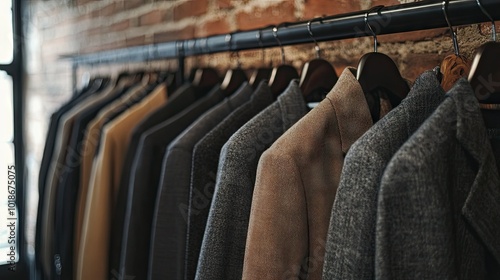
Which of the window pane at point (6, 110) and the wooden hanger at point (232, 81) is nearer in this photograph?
the wooden hanger at point (232, 81)

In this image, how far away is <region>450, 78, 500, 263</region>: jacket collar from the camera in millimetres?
581

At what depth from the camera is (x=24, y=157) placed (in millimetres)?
2986

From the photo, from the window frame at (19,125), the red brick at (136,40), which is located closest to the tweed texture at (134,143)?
the red brick at (136,40)

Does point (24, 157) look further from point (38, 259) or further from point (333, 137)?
point (333, 137)

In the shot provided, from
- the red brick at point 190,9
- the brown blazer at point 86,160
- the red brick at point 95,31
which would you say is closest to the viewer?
the brown blazer at point 86,160

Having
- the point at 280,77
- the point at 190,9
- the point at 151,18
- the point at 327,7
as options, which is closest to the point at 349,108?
the point at 280,77

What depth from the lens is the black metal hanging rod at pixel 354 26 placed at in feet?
2.30

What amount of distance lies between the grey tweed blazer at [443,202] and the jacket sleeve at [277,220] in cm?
18

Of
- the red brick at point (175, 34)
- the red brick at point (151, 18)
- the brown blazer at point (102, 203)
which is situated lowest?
the brown blazer at point (102, 203)

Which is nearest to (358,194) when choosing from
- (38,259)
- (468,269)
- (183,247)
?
(468,269)

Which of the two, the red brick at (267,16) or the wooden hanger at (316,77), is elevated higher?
the red brick at (267,16)

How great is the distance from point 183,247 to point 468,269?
513mm

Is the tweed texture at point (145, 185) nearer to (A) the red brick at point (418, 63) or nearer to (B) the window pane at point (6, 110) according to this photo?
(A) the red brick at point (418, 63)

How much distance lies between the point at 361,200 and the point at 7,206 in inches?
107
